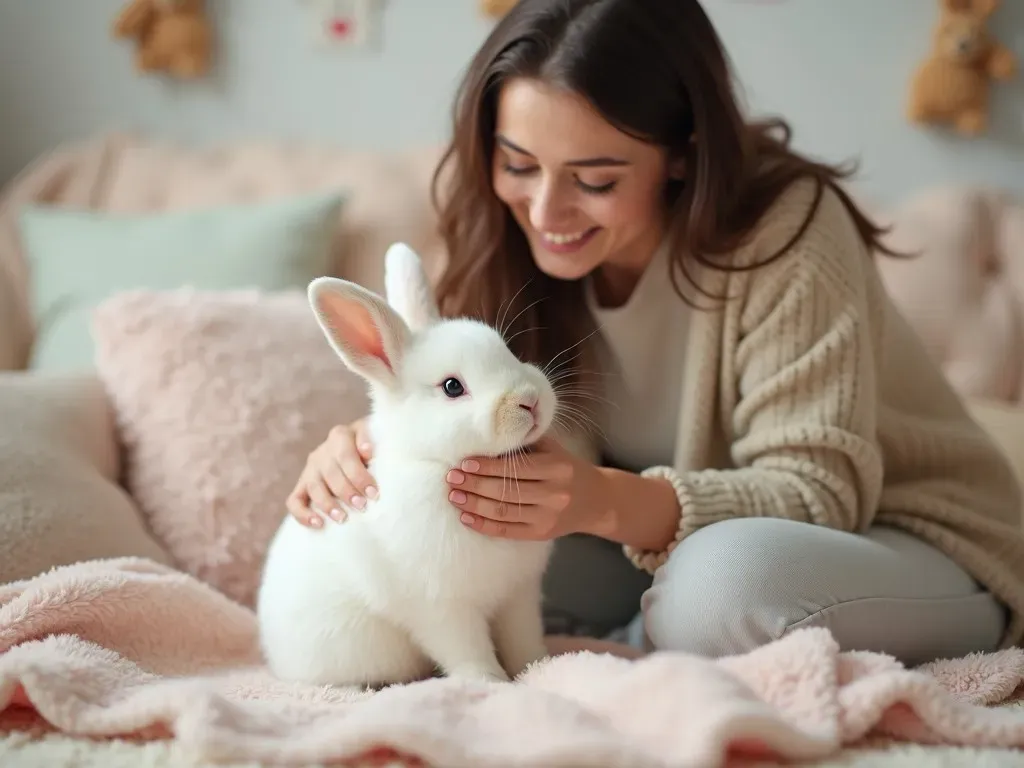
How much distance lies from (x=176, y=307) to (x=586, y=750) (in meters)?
0.85

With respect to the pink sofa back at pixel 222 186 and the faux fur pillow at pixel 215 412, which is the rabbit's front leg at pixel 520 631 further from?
the pink sofa back at pixel 222 186

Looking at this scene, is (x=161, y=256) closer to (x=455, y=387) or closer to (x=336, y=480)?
(x=336, y=480)

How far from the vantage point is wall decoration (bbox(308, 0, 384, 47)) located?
1.85 metres

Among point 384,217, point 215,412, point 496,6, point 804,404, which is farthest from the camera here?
point 496,6

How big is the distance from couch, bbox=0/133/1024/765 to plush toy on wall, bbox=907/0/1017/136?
17 cm

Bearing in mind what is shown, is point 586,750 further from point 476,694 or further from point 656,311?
point 656,311

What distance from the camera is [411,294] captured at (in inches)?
39.2

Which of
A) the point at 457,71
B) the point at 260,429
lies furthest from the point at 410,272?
the point at 457,71

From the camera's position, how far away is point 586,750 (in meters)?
0.70

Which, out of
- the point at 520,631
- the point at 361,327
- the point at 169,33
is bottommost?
the point at 520,631

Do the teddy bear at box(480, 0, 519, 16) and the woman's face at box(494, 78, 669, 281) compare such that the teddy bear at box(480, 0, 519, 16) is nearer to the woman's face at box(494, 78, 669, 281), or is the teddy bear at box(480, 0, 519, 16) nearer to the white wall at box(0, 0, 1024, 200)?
the white wall at box(0, 0, 1024, 200)

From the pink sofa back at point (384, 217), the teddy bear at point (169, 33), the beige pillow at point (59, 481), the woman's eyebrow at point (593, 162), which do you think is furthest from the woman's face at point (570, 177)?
the teddy bear at point (169, 33)

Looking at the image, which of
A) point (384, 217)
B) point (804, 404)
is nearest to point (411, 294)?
point (804, 404)

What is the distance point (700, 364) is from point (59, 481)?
2.51 ft
